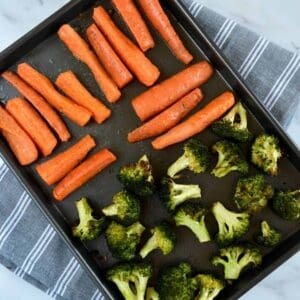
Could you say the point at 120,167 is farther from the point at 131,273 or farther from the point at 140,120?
the point at 131,273

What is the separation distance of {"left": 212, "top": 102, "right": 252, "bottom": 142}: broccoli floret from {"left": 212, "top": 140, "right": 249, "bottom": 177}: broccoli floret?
0.12ft

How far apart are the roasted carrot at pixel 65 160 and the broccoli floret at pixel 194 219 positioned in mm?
429

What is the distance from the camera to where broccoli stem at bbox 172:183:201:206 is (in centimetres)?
228

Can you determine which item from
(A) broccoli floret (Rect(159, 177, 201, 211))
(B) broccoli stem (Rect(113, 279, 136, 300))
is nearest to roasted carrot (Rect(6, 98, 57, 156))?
(A) broccoli floret (Rect(159, 177, 201, 211))

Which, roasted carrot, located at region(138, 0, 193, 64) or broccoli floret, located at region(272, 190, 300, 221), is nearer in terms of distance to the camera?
broccoli floret, located at region(272, 190, 300, 221)

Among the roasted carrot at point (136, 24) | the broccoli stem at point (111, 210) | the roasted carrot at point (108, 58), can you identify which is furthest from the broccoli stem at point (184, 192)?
the roasted carrot at point (136, 24)

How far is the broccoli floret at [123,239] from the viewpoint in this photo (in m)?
2.26

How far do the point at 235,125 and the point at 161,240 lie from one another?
515mm

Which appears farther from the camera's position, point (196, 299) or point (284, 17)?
point (284, 17)

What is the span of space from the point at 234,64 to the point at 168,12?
34cm

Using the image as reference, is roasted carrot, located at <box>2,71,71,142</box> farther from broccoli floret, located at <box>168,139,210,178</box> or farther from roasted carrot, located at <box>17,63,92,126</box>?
broccoli floret, located at <box>168,139,210,178</box>

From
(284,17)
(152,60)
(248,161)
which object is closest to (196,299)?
(248,161)

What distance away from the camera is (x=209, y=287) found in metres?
2.27

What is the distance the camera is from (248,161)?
2.35 meters
